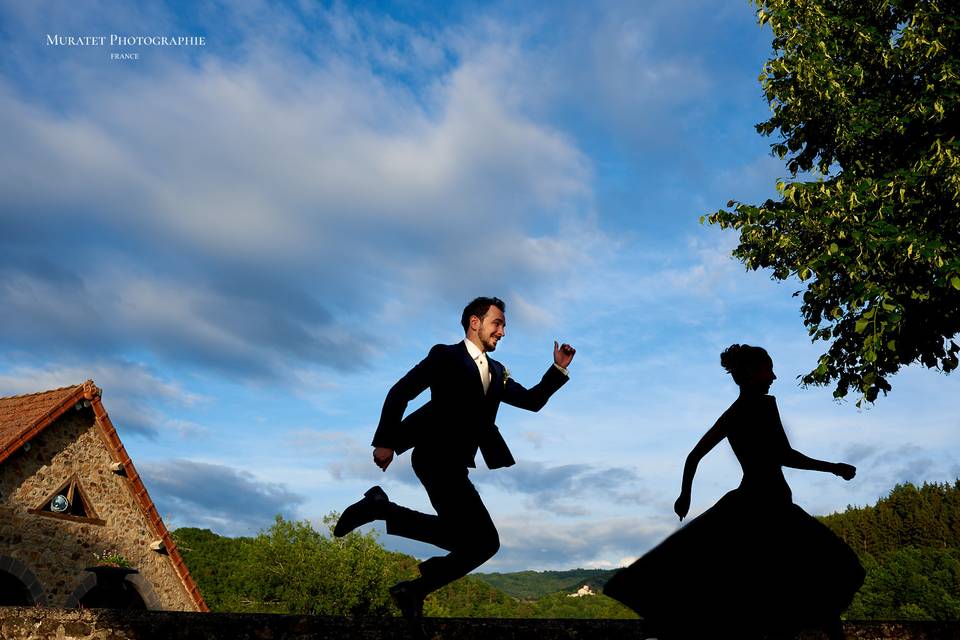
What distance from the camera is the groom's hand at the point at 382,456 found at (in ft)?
14.6

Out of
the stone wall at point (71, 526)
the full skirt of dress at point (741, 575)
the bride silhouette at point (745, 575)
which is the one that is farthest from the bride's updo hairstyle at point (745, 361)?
the stone wall at point (71, 526)

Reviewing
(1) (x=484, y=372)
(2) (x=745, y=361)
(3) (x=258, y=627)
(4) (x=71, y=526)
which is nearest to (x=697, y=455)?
(2) (x=745, y=361)

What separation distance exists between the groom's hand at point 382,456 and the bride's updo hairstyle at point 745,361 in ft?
7.28

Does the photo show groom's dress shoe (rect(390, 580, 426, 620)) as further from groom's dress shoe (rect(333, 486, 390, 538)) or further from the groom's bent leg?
groom's dress shoe (rect(333, 486, 390, 538))

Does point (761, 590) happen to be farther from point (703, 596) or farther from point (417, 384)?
point (417, 384)

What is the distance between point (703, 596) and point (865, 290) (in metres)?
8.46

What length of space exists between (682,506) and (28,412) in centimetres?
2120

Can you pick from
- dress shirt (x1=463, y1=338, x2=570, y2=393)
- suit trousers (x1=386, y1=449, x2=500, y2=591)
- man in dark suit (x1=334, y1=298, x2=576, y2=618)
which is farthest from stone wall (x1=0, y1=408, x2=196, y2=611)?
dress shirt (x1=463, y1=338, x2=570, y2=393)

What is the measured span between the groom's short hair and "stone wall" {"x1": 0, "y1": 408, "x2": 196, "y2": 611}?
58.2 feet

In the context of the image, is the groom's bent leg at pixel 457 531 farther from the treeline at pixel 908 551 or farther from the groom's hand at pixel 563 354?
the treeline at pixel 908 551

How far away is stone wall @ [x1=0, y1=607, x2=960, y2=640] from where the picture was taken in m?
3.78

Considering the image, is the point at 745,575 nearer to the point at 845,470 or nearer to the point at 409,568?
the point at 845,470

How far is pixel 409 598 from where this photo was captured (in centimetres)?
408

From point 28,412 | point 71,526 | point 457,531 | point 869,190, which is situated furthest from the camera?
point 28,412
